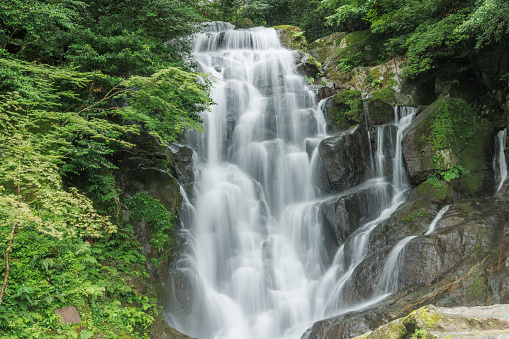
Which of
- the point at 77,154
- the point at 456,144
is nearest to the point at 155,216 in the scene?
the point at 77,154

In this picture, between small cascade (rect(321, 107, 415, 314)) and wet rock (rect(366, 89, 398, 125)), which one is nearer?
small cascade (rect(321, 107, 415, 314))

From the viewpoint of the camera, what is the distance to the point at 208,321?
845 centimetres

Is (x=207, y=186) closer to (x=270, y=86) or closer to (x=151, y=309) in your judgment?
(x=151, y=309)

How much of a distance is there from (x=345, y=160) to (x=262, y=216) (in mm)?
3793

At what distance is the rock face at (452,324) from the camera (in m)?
3.26

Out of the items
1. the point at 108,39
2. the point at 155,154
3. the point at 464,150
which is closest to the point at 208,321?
the point at 155,154

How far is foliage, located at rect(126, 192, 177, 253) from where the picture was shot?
28.5ft

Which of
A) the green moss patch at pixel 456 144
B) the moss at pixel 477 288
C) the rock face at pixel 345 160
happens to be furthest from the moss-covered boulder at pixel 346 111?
the moss at pixel 477 288

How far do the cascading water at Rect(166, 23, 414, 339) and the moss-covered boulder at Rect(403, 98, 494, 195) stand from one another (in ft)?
3.63

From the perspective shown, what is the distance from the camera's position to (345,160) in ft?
40.8

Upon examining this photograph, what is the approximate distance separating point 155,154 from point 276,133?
630 centimetres

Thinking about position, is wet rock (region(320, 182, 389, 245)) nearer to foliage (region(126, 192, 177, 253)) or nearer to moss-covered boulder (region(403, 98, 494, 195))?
moss-covered boulder (region(403, 98, 494, 195))

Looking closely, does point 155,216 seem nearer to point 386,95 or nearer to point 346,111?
point 346,111

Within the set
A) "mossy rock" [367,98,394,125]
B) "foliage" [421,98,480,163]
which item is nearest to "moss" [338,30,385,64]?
"mossy rock" [367,98,394,125]
